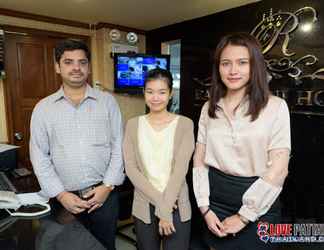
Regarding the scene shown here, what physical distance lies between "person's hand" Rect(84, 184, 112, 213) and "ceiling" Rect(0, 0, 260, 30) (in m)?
2.05

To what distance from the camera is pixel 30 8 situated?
283 centimetres

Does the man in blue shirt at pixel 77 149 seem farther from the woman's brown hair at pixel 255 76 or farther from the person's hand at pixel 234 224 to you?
the woman's brown hair at pixel 255 76

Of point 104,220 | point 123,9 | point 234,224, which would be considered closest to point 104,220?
point 104,220

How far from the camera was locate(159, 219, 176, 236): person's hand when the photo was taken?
118 cm

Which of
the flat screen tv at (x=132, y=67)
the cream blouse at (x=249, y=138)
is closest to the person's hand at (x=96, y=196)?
the cream blouse at (x=249, y=138)

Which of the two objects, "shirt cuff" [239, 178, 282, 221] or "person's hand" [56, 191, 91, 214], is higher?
"shirt cuff" [239, 178, 282, 221]

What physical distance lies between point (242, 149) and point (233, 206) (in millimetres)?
267

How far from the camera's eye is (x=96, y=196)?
139cm

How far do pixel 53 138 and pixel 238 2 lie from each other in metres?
2.34

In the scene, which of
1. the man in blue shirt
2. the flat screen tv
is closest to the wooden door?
the flat screen tv

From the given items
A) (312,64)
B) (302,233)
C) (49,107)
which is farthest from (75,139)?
(312,64)

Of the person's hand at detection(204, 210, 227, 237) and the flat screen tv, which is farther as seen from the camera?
the flat screen tv

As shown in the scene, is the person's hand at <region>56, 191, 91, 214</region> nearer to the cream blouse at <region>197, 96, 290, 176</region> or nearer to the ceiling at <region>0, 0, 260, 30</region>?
the cream blouse at <region>197, 96, 290, 176</region>

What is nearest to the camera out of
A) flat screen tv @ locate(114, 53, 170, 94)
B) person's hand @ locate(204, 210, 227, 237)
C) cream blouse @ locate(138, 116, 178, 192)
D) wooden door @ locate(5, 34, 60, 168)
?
person's hand @ locate(204, 210, 227, 237)
